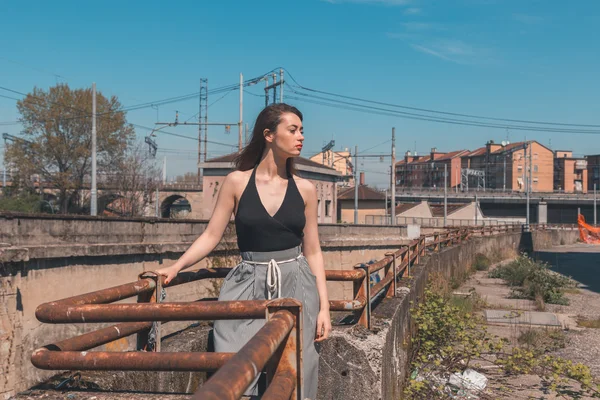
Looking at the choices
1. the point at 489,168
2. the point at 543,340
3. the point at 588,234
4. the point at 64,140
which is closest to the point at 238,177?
the point at 543,340

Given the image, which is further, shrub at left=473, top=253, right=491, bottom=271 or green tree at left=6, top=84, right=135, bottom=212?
green tree at left=6, top=84, right=135, bottom=212

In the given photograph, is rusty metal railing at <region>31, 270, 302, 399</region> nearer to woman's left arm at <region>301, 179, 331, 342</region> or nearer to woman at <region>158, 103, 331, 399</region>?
woman at <region>158, 103, 331, 399</region>

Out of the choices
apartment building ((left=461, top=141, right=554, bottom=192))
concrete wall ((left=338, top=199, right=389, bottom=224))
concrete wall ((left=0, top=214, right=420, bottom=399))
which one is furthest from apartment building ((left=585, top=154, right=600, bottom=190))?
concrete wall ((left=0, top=214, right=420, bottom=399))

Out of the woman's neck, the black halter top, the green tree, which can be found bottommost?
the black halter top

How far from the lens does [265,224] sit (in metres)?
3.13

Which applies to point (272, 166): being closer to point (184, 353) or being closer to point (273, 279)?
point (273, 279)

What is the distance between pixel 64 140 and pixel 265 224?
5173cm

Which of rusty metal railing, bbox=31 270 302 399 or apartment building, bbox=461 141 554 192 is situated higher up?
apartment building, bbox=461 141 554 192

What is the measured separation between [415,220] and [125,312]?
164 feet

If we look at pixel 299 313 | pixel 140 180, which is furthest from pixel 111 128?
pixel 299 313

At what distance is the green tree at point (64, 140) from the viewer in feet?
164

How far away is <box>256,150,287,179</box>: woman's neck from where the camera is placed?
10.9ft

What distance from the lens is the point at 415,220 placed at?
51.4 metres

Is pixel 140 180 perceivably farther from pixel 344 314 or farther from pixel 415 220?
pixel 344 314
